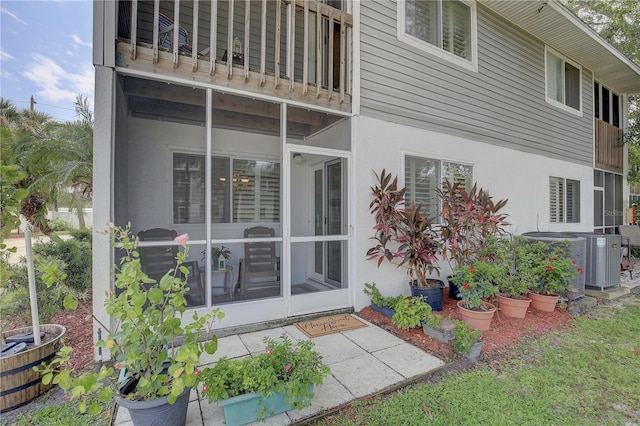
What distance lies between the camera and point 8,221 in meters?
2.28

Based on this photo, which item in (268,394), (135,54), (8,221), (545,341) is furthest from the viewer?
(545,341)

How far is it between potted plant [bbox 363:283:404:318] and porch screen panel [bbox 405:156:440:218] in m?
1.51

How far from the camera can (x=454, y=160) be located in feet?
17.2

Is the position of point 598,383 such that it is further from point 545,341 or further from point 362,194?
point 362,194

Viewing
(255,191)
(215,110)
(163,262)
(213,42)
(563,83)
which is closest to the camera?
(213,42)

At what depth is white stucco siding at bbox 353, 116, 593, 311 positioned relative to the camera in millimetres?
4211

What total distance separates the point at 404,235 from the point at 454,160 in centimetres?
208

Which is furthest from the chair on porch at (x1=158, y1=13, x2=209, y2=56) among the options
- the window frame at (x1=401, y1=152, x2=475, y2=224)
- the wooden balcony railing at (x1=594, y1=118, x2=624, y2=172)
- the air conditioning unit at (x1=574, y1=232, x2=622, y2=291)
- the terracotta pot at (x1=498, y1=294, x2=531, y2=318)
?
the wooden balcony railing at (x1=594, y1=118, x2=624, y2=172)

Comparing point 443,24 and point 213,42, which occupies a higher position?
point 443,24

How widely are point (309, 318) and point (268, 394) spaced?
1.98 metres

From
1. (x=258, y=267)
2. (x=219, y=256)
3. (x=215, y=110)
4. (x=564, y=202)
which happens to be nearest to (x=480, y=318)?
(x=258, y=267)

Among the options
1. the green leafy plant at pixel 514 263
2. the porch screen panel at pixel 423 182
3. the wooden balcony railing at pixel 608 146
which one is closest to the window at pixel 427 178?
the porch screen panel at pixel 423 182

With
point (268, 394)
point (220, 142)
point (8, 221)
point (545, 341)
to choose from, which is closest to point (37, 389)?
point (8, 221)

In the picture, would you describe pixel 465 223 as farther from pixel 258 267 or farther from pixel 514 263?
pixel 258 267
